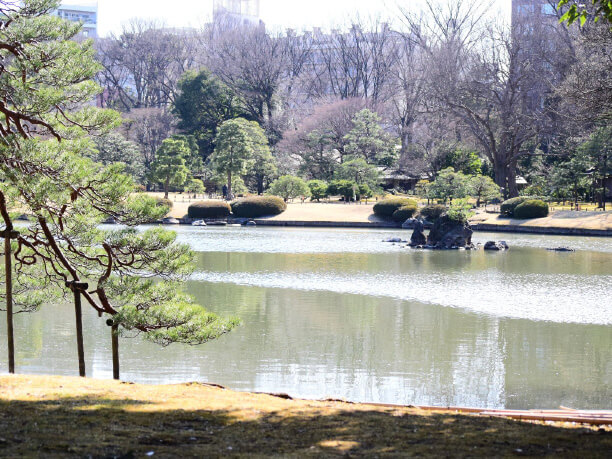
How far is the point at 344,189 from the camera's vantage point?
1708 inches

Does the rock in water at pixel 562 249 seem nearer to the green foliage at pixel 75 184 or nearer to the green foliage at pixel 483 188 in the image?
the green foliage at pixel 483 188

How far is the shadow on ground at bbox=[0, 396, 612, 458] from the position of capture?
4.34 meters

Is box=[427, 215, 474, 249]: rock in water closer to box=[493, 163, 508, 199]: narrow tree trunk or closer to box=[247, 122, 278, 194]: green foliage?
box=[493, 163, 508, 199]: narrow tree trunk

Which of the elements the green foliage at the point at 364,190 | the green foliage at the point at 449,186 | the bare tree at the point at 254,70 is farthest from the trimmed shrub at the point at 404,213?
the bare tree at the point at 254,70

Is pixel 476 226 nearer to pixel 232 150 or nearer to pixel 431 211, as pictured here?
pixel 431 211

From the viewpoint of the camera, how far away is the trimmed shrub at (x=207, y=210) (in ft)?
128

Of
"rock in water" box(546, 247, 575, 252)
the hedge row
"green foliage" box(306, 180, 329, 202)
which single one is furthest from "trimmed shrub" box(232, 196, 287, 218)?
"rock in water" box(546, 247, 575, 252)

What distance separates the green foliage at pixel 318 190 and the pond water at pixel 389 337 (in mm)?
22157

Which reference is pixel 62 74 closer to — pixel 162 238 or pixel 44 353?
pixel 162 238

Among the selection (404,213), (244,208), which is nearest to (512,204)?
(404,213)

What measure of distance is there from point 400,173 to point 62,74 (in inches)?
1659

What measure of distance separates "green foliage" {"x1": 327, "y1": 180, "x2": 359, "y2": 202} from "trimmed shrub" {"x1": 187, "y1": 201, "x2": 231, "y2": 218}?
7211mm

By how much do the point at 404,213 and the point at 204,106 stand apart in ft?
73.4

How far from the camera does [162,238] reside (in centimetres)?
816
